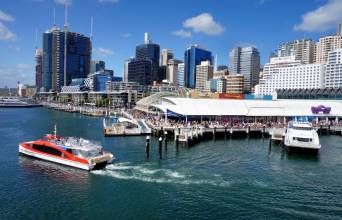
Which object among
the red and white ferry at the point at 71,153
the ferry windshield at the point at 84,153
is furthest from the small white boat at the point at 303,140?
the ferry windshield at the point at 84,153

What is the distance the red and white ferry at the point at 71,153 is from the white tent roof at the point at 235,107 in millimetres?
41800

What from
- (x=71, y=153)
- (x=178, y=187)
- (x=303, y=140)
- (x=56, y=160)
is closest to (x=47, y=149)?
(x=56, y=160)

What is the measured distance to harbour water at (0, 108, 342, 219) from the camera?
3092cm

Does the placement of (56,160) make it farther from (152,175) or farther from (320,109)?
(320,109)

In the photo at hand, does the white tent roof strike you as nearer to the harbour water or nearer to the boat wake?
the harbour water

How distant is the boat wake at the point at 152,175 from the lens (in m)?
39.0

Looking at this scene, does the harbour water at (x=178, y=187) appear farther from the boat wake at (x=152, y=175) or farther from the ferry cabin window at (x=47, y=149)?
the ferry cabin window at (x=47, y=149)

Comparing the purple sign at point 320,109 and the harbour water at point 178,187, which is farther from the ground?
the purple sign at point 320,109

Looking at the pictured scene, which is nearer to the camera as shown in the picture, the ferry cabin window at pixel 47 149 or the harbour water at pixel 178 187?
the harbour water at pixel 178 187

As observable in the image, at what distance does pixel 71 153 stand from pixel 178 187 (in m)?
17.6

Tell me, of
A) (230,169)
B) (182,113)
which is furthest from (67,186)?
(182,113)

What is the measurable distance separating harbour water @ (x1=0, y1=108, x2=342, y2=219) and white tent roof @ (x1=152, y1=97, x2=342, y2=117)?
33.6 metres

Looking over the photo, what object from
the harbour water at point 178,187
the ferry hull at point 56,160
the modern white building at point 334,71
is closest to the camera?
the harbour water at point 178,187

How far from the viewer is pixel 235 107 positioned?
96.1m
